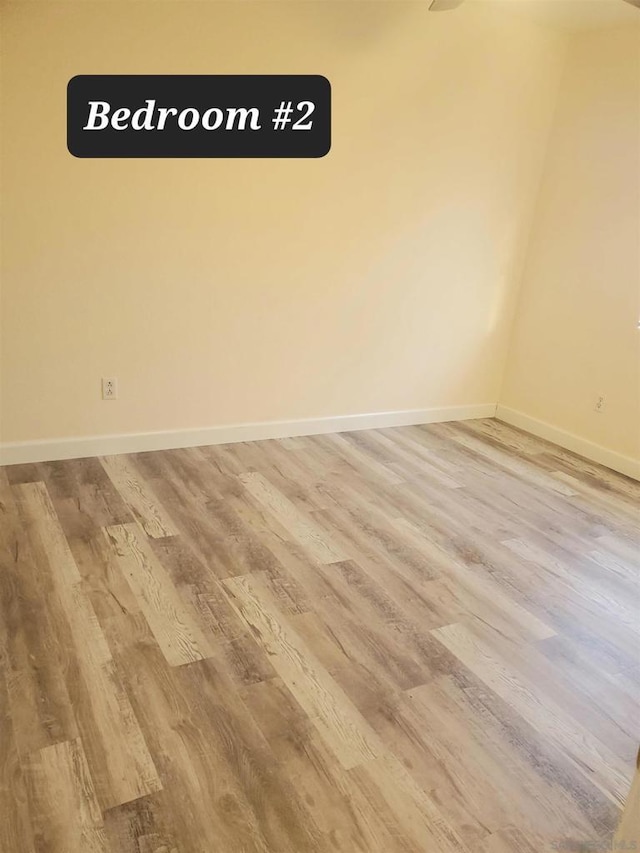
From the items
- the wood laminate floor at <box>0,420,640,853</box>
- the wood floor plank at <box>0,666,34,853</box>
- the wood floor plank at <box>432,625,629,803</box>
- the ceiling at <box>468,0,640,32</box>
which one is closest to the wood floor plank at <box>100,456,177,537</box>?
the wood laminate floor at <box>0,420,640,853</box>

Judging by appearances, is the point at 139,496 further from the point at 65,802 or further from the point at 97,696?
the point at 65,802

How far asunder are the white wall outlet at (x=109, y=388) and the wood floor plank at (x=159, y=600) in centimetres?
90

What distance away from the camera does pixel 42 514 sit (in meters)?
2.78

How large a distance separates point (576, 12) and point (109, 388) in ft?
10.1

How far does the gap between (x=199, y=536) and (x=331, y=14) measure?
2.53 meters

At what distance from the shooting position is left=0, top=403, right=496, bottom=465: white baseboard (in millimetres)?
3299

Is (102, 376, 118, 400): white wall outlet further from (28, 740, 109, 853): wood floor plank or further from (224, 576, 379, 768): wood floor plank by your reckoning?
(28, 740, 109, 853): wood floor plank

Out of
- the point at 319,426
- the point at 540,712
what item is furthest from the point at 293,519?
the point at 540,712

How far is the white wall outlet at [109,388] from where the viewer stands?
336 cm

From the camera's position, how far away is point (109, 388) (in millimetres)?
3381

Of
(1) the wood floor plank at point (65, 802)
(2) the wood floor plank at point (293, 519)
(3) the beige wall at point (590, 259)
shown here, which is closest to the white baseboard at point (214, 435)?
(2) the wood floor plank at point (293, 519)

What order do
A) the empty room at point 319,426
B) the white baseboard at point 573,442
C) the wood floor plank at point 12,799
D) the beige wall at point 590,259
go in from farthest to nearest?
1. the white baseboard at point 573,442
2. the beige wall at point 590,259
3. the empty room at point 319,426
4. the wood floor plank at point 12,799

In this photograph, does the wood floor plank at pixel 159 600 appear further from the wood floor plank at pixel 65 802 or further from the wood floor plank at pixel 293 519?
the wood floor plank at pixel 293 519

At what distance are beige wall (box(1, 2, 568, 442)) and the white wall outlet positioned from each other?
0.03m
